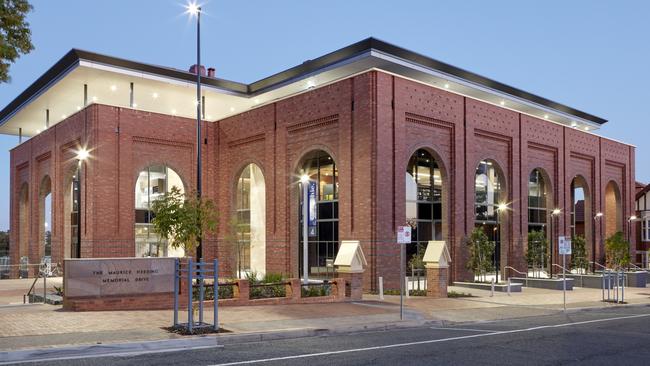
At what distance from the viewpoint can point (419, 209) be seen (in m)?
31.2

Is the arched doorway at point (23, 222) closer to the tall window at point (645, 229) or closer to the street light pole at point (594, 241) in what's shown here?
the street light pole at point (594, 241)

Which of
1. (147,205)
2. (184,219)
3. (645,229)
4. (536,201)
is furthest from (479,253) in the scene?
(645,229)

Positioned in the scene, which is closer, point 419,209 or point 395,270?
point 395,270

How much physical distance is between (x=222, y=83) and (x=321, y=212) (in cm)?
1336

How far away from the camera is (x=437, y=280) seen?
24359 mm

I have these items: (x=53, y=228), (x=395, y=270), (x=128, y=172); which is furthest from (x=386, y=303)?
(x=53, y=228)

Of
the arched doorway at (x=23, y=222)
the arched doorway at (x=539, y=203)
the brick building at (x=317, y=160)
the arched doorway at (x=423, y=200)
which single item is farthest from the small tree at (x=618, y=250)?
the arched doorway at (x=23, y=222)

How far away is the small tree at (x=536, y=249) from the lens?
34719 mm

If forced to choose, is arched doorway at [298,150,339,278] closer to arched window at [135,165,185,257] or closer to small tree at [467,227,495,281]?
small tree at [467,227,495,281]

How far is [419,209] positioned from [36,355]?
22317 mm

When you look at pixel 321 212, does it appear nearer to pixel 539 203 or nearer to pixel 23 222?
pixel 539 203

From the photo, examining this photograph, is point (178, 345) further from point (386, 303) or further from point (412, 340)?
point (386, 303)

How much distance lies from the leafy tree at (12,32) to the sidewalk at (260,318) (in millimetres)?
6850

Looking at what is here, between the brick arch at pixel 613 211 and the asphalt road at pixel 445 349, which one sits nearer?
the asphalt road at pixel 445 349
